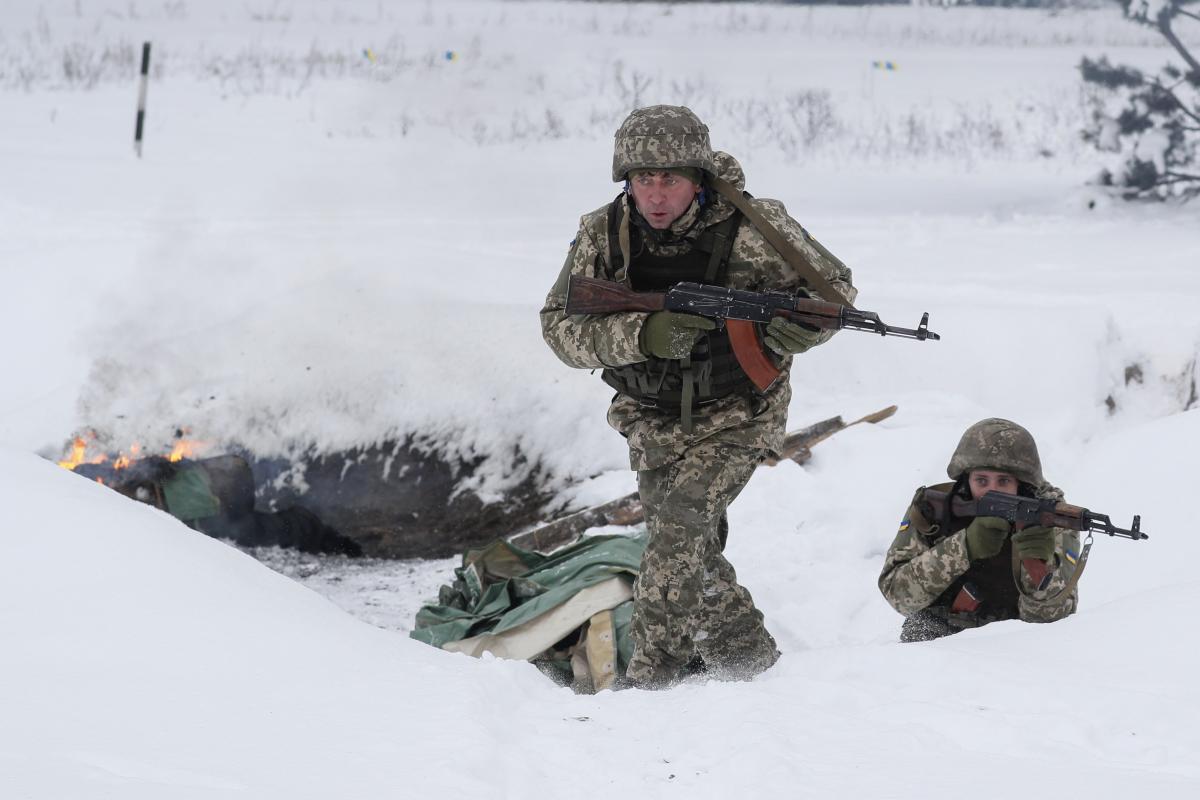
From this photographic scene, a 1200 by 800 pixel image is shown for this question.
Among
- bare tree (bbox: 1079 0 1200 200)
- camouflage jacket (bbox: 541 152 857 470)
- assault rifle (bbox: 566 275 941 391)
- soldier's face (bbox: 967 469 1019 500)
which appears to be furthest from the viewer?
bare tree (bbox: 1079 0 1200 200)

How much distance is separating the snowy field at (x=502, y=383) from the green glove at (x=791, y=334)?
2.84ft

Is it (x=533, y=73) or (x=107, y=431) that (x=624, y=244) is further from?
(x=533, y=73)

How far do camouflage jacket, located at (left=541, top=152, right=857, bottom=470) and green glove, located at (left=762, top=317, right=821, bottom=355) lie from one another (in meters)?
0.20

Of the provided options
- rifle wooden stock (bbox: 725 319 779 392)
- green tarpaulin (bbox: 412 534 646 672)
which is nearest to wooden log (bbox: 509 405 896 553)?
green tarpaulin (bbox: 412 534 646 672)

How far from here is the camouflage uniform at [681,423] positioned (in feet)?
12.2

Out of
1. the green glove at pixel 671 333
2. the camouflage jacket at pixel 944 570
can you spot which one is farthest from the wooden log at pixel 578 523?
→ the green glove at pixel 671 333

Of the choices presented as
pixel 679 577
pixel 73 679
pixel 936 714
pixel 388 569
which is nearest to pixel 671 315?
pixel 679 577

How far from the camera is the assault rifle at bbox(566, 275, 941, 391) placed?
3516mm

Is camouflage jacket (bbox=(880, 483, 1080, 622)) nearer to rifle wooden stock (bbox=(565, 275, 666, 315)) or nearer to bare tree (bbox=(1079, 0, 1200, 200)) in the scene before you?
rifle wooden stock (bbox=(565, 275, 666, 315))

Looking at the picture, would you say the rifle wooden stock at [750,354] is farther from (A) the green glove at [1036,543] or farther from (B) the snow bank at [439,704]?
(A) the green glove at [1036,543]

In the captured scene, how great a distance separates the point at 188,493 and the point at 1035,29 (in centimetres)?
1753

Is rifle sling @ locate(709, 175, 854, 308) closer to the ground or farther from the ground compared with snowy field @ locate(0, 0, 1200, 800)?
farther from the ground

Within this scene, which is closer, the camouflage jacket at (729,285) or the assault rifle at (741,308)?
the assault rifle at (741,308)

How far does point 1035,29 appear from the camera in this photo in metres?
20.0
